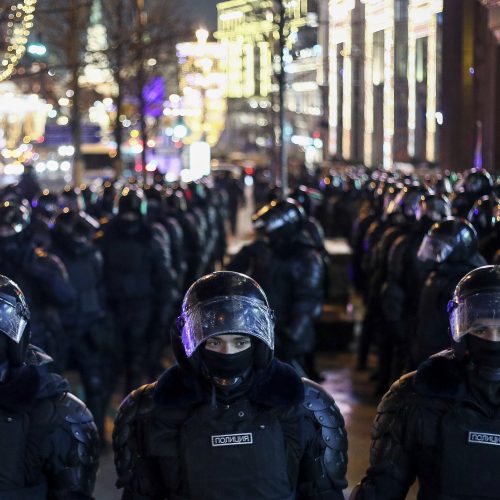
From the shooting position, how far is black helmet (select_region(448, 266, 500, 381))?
3510 millimetres

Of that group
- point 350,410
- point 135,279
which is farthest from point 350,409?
point 135,279

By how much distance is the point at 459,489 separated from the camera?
349 centimetres

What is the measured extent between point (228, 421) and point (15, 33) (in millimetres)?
12036

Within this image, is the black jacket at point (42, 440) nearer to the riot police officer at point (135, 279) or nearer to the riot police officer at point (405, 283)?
the riot police officer at point (405, 283)

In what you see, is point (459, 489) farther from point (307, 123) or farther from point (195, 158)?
point (307, 123)

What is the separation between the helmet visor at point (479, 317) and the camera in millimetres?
3521

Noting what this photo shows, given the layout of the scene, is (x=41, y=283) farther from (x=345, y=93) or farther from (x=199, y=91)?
(x=345, y=93)

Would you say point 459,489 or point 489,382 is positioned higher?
point 489,382

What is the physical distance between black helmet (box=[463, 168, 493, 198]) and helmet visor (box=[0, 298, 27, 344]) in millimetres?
9321

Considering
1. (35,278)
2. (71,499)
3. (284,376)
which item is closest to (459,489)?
(284,376)

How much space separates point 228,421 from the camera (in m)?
3.50

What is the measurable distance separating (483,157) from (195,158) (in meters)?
27.4

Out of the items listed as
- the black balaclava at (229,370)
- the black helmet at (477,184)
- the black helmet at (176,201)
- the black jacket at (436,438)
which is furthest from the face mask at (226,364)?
the black helmet at (176,201)

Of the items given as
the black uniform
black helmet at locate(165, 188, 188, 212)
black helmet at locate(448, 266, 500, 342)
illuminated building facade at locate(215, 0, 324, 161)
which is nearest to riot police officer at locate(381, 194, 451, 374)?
the black uniform
